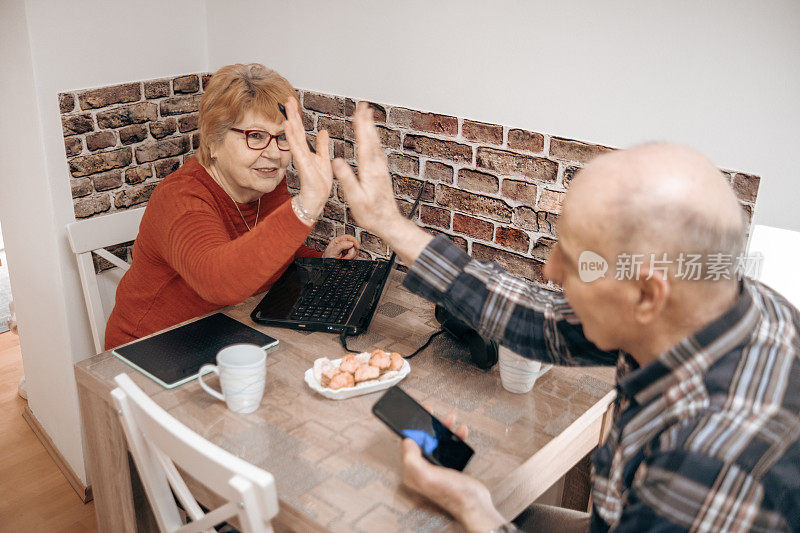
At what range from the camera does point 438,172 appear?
7.09 ft

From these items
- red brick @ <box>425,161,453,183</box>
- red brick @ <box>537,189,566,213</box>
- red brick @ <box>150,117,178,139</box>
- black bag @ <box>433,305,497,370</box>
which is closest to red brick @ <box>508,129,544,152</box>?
red brick @ <box>537,189,566,213</box>

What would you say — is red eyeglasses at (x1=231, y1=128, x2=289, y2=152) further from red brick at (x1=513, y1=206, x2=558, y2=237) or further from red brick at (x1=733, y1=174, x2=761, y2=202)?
red brick at (x1=733, y1=174, x2=761, y2=202)

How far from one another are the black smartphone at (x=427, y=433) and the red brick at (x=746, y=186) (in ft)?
2.98

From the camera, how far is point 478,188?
2078 millimetres

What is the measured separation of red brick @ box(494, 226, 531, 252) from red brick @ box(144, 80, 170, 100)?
129 cm

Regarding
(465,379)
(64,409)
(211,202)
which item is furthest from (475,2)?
(64,409)

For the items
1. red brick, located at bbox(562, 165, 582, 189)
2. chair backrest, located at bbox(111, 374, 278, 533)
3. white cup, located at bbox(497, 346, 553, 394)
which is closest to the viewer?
chair backrest, located at bbox(111, 374, 278, 533)

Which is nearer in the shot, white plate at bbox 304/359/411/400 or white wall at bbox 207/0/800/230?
white plate at bbox 304/359/411/400

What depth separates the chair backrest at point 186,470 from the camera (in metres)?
1.00

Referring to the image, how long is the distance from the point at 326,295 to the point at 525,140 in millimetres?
695

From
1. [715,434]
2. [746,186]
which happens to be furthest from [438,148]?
[715,434]

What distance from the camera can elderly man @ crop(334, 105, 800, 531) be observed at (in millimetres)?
870

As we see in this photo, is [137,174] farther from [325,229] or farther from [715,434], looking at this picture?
[715,434]

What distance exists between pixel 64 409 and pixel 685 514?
2234mm
